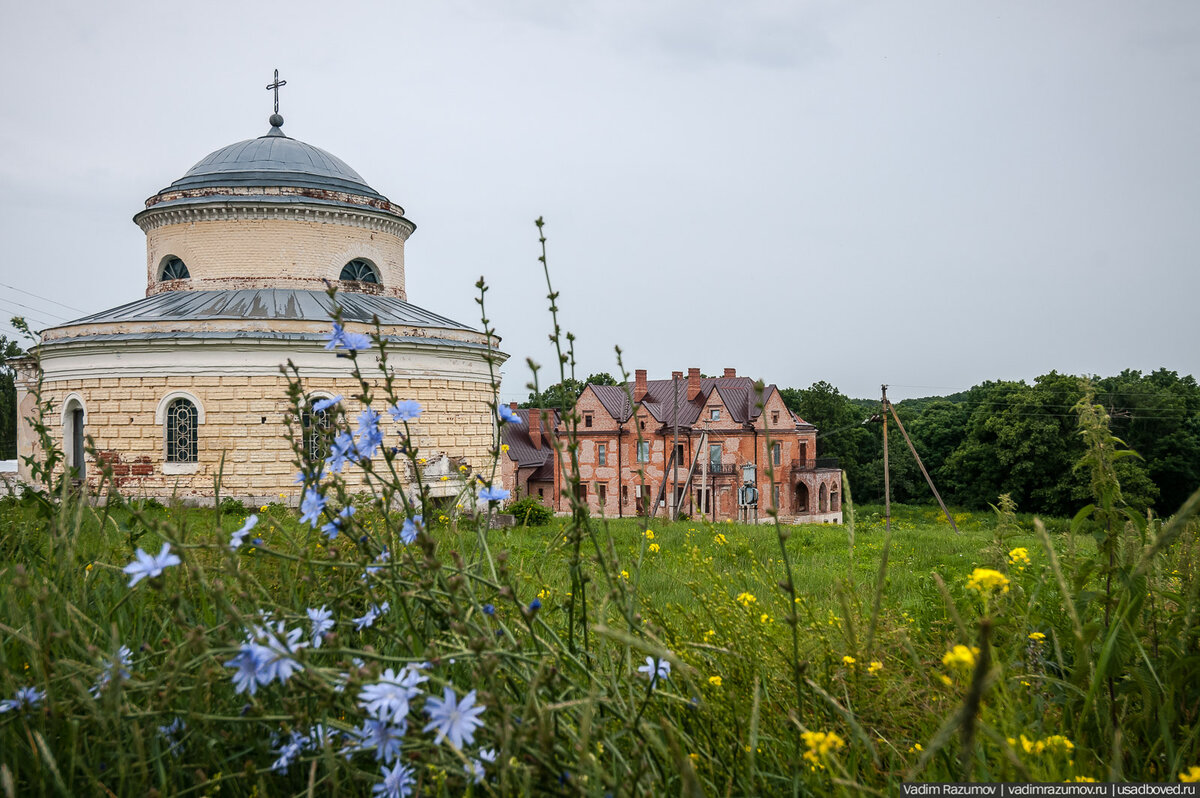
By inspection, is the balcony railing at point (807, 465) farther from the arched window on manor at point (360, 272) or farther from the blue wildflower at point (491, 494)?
the blue wildflower at point (491, 494)

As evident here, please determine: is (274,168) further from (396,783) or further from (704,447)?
(396,783)

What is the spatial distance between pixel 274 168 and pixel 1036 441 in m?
40.9

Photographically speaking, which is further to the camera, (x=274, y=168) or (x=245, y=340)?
(x=274, y=168)

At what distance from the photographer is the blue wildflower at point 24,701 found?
1.66 meters

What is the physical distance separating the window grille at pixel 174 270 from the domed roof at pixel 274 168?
2252mm

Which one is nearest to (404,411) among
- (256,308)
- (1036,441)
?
(256,308)

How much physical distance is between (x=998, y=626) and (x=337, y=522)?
7.28 ft

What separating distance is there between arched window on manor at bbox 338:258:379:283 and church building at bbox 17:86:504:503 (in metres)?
0.05

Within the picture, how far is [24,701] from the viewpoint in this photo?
1.71 metres

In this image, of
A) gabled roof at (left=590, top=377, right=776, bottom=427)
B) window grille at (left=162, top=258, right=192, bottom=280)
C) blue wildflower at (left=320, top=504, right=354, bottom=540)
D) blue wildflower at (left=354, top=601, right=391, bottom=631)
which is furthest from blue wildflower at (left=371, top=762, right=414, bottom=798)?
gabled roof at (left=590, top=377, right=776, bottom=427)

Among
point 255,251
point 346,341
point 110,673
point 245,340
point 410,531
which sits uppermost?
point 255,251

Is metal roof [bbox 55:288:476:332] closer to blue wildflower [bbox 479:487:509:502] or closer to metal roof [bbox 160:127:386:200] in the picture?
metal roof [bbox 160:127:386:200]

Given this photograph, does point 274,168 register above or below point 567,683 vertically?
above

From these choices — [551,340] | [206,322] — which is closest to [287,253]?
[206,322]
